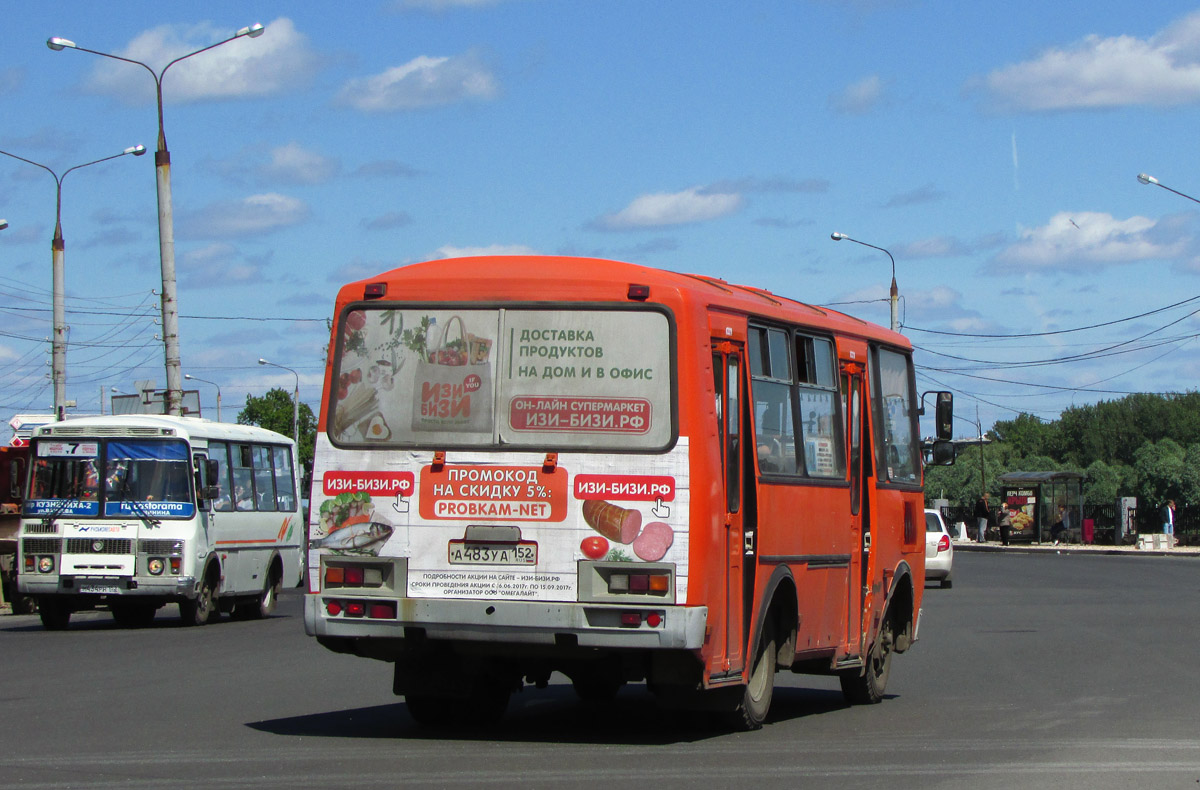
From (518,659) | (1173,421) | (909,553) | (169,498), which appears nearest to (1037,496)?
(169,498)

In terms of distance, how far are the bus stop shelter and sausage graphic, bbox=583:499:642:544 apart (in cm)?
5557

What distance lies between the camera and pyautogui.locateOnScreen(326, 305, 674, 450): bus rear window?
10.3 meters

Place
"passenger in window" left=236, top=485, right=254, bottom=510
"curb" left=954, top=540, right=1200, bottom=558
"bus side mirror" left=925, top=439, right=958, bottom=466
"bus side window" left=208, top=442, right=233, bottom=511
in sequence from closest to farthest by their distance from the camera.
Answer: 1. "bus side mirror" left=925, top=439, right=958, bottom=466
2. "bus side window" left=208, top=442, right=233, bottom=511
3. "passenger in window" left=236, top=485, right=254, bottom=510
4. "curb" left=954, top=540, right=1200, bottom=558

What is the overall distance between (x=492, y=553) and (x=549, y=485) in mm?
523

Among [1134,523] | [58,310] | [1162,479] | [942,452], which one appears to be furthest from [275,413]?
[942,452]

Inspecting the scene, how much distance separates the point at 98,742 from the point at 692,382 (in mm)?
4165

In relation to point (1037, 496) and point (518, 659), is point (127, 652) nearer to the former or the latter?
point (518, 659)

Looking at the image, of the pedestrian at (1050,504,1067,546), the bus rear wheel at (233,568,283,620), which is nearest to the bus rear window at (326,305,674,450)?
the bus rear wheel at (233,568,283,620)

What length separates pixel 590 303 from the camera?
412 inches

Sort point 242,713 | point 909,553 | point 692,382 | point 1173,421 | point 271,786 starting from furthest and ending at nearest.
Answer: point 1173,421, point 909,553, point 242,713, point 692,382, point 271,786

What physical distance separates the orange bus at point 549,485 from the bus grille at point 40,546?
12233 millimetres

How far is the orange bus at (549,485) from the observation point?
33.1ft

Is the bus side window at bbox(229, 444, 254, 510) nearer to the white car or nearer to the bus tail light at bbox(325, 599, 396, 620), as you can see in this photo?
the white car

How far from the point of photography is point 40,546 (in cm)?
2230
